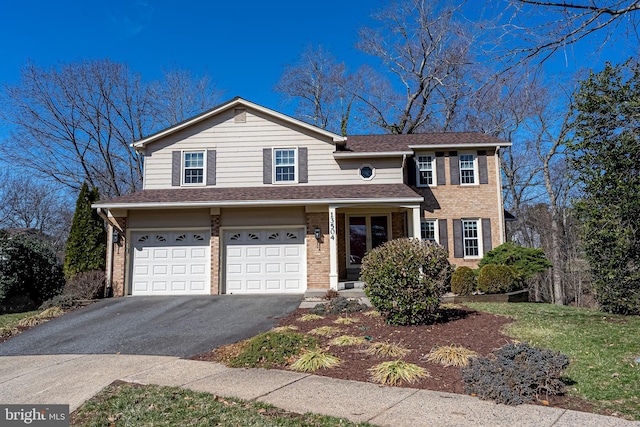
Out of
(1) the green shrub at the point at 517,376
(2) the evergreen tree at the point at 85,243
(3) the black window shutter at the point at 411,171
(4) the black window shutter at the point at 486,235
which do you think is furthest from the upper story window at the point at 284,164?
(1) the green shrub at the point at 517,376

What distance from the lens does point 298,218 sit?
14359mm

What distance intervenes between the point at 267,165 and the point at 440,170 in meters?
6.82

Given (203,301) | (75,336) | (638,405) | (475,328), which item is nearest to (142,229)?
(203,301)

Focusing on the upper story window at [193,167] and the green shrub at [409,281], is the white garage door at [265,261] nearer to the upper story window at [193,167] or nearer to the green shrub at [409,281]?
the upper story window at [193,167]

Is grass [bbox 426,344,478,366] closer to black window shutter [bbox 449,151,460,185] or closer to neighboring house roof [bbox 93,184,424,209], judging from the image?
neighboring house roof [bbox 93,184,424,209]

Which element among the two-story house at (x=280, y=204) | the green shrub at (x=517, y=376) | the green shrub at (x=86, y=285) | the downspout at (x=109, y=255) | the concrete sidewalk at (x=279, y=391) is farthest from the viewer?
the two-story house at (x=280, y=204)

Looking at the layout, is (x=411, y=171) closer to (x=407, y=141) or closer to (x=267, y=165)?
(x=407, y=141)

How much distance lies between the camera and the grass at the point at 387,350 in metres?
6.23

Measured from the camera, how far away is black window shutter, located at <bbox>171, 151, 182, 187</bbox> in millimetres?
→ 15375

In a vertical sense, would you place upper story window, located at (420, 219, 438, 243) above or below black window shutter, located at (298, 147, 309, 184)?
below

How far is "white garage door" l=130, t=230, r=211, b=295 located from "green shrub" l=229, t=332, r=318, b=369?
7.83 metres

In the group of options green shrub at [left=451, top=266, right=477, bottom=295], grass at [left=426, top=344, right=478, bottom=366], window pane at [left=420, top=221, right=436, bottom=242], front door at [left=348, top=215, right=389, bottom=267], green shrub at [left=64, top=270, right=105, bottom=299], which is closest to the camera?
grass at [left=426, top=344, right=478, bottom=366]

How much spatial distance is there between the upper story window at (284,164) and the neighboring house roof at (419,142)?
5.86ft

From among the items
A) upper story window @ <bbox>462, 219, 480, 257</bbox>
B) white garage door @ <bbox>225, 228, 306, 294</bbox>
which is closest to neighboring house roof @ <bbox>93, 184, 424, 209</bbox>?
white garage door @ <bbox>225, 228, 306, 294</bbox>
